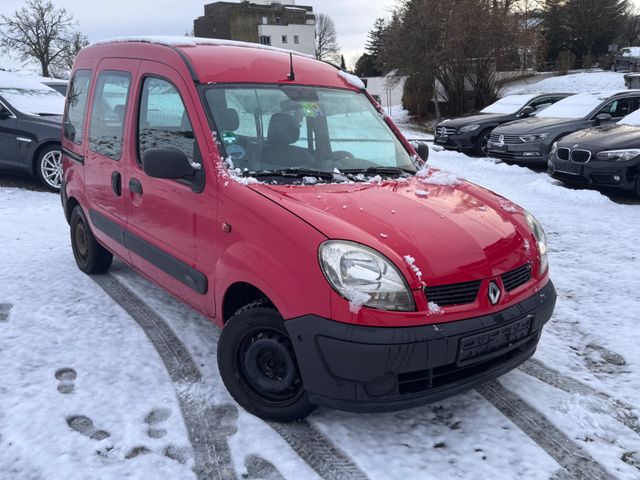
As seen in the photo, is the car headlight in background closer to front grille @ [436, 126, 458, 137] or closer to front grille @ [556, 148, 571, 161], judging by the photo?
front grille @ [436, 126, 458, 137]

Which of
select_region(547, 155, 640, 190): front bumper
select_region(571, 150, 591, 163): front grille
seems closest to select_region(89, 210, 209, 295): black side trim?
select_region(547, 155, 640, 190): front bumper

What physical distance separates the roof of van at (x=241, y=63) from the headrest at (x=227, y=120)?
0.22 metres

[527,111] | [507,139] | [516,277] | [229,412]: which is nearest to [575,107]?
[507,139]

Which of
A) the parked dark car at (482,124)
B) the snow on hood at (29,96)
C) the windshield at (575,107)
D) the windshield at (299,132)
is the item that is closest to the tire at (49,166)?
the snow on hood at (29,96)

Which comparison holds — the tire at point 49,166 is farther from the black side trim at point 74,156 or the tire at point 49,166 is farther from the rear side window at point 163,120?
the rear side window at point 163,120

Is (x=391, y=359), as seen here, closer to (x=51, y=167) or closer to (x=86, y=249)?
(x=86, y=249)

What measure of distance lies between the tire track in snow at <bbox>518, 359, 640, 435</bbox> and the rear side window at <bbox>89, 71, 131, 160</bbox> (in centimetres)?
326

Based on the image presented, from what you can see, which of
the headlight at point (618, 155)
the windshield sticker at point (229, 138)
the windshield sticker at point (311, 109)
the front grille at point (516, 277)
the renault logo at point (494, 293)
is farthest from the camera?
the headlight at point (618, 155)

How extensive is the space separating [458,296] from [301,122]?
160 cm

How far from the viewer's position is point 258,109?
354cm

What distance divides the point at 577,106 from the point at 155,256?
1134 centimetres

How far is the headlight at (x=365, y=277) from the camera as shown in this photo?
100 inches

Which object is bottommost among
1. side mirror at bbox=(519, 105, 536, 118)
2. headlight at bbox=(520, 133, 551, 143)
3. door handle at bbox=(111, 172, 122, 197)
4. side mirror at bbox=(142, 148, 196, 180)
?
door handle at bbox=(111, 172, 122, 197)

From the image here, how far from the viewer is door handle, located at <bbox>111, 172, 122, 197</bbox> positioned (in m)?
4.15
